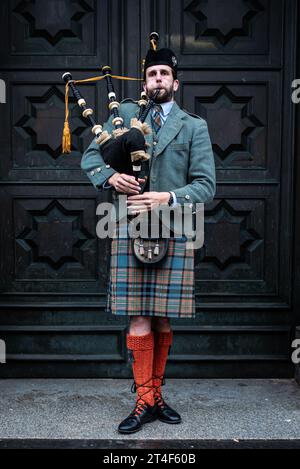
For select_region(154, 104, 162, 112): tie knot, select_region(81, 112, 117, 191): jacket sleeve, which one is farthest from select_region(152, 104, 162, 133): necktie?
select_region(81, 112, 117, 191): jacket sleeve

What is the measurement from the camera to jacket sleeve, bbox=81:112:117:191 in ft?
9.75

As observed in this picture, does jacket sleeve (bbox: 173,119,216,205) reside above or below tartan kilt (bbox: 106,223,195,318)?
above

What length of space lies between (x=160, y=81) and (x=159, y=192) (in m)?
0.57

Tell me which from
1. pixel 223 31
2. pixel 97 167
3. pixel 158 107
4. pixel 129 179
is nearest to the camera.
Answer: pixel 129 179

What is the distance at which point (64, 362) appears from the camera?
4035 mm

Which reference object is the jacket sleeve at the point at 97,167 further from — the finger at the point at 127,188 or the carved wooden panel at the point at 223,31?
the carved wooden panel at the point at 223,31

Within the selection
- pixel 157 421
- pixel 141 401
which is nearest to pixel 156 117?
pixel 141 401

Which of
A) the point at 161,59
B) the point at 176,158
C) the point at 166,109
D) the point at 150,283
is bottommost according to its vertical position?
the point at 150,283

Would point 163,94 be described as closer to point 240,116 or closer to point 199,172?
point 199,172

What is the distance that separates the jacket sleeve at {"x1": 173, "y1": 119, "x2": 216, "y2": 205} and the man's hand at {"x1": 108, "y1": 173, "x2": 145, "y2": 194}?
0.69 feet

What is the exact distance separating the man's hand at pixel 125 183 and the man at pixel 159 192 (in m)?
0.04

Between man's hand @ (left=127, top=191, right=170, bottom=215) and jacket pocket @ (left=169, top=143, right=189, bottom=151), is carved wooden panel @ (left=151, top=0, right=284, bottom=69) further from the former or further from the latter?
man's hand @ (left=127, top=191, right=170, bottom=215)

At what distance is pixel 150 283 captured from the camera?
3.15 m
